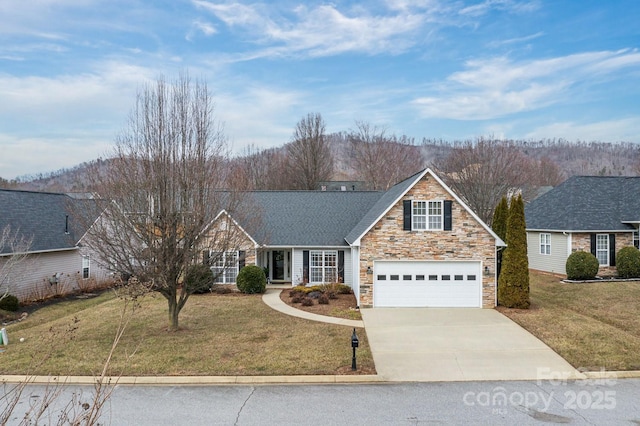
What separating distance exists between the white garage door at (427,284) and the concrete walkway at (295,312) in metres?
2.72

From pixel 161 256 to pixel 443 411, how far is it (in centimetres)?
869

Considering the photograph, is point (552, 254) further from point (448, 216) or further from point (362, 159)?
point (362, 159)

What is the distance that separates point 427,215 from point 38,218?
21044 mm

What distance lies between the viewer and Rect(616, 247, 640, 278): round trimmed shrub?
23.7 metres

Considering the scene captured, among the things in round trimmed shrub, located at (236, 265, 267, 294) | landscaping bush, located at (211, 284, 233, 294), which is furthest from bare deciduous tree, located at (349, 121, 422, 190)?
round trimmed shrub, located at (236, 265, 267, 294)

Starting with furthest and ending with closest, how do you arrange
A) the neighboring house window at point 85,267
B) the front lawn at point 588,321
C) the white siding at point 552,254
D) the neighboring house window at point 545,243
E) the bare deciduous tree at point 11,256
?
the neighboring house window at point 545,243 < the neighboring house window at point 85,267 < the white siding at point 552,254 < the bare deciduous tree at point 11,256 < the front lawn at point 588,321

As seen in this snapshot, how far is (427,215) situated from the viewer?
19.0m

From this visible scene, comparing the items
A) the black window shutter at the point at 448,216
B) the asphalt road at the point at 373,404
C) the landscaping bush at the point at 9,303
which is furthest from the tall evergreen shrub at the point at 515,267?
the landscaping bush at the point at 9,303

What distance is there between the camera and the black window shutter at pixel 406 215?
18.9m

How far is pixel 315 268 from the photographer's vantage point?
941 inches

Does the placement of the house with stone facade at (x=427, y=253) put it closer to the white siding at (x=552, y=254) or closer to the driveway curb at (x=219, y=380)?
the driveway curb at (x=219, y=380)

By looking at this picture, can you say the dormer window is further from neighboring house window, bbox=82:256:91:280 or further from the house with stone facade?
neighboring house window, bbox=82:256:91:280

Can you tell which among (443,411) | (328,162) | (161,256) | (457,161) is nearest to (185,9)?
(161,256)

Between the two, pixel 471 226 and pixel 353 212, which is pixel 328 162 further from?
pixel 471 226
